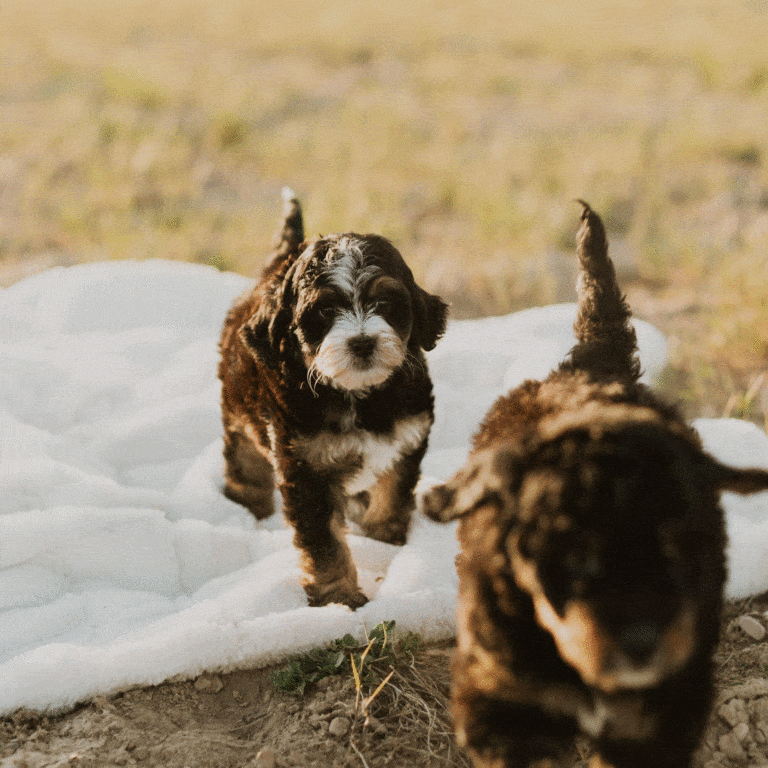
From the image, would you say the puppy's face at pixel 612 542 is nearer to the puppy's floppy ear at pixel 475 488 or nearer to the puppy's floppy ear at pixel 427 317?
the puppy's floppy ear at pixel 475 488

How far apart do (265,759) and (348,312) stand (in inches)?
65.4

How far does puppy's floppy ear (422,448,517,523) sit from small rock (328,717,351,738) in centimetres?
119

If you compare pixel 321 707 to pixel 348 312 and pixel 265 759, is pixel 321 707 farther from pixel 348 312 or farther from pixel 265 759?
pixel 348 312

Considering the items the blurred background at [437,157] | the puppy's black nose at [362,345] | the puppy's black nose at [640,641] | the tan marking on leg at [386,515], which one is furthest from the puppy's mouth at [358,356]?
the blurred background at [437,157]

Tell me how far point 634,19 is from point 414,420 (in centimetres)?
2211

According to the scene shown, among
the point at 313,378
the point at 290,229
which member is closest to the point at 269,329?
the point at 313,378

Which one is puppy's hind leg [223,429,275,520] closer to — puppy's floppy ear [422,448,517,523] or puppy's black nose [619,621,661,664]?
→ puppy's floppy ear [422,448,517,523]

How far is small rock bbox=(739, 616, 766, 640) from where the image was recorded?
3.20m

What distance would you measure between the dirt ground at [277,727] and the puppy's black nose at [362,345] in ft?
4.06

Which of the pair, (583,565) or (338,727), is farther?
(338,727)

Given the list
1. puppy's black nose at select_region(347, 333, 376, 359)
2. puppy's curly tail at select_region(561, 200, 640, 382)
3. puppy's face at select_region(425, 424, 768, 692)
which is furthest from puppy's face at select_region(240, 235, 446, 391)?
puppy's face at select_region(425, 424, 768, 692)

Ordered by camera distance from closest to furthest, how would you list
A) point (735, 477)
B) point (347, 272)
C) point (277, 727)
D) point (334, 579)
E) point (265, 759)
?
point (735, 477) < point (265, 759) < point (277, 727) < point (347, 272) < point (334, 579)

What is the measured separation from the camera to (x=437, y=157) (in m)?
10.2

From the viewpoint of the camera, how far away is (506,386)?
4.96 meters
